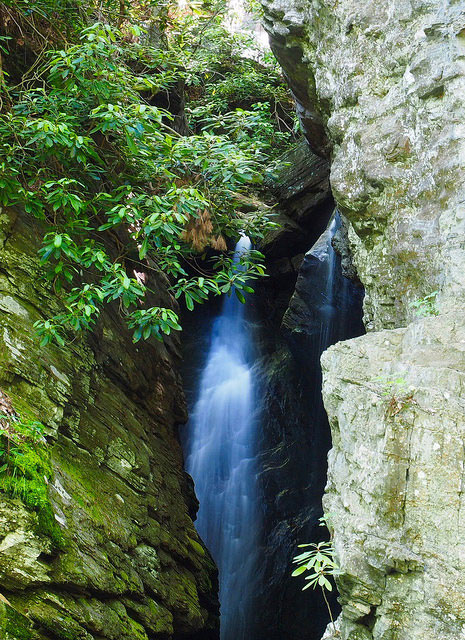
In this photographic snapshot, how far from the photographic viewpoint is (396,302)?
5195mm

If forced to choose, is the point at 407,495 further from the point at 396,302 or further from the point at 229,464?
the point at 229,464

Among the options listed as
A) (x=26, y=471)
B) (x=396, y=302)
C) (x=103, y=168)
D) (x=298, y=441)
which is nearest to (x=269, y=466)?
(x=298, y=441)

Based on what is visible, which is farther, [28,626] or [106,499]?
[106,499]

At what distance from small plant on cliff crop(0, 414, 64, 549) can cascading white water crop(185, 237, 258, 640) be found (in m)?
6.99

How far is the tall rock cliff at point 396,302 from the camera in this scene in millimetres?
3160

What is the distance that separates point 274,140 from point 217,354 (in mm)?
5110

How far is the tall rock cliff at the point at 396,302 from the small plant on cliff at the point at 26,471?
7.18 feet

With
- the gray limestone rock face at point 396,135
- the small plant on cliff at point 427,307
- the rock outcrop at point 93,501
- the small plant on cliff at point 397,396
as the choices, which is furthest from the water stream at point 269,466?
the small plant on cliff at point 397,396

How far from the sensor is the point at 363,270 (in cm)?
575

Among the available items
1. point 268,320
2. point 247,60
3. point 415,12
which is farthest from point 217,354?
point 415,12

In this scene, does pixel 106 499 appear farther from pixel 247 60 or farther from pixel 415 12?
pixel 247 60

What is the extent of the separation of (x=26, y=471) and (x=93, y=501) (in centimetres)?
115

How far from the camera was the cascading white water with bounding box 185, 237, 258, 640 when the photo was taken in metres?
10.3

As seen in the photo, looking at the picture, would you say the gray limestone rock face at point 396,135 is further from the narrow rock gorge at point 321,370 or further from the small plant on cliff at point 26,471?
the small plant on cliff at point 26,471
